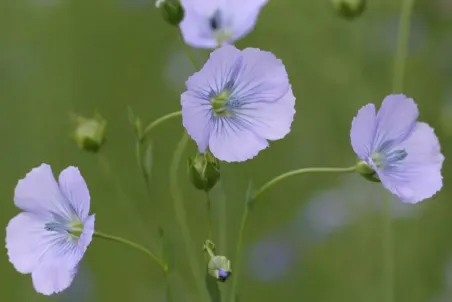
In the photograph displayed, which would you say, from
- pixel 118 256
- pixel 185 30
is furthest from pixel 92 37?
pixel 185 30

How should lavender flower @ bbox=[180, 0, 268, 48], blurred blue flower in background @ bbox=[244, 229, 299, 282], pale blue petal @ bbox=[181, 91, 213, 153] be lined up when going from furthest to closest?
1. blurred blue flower in background @ bbox=[244, 229, 299, 282]
2. lavender flower @ bbox=[180, 0, 268, 48]
3. pale blue petal @ bbox=[181, 91, 213, 153]

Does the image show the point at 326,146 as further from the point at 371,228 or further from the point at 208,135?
→ the point at 208,135

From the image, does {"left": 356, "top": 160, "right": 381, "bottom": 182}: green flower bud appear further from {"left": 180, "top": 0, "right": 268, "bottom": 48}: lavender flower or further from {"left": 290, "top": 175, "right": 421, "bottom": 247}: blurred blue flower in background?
{"left": 290, "top": 175, "right": 421, "bottom": 247}: blurred blue flower in background

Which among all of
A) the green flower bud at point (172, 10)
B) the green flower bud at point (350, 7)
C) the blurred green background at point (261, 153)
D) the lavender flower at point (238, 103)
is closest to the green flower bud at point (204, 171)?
the lavender flower at point (238, 103)

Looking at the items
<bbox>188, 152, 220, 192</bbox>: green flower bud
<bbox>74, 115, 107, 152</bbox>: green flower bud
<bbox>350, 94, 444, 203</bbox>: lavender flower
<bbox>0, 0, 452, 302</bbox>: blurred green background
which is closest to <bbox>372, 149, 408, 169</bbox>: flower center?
<bbox>350, 94, 444, 203</bbox>: lavender flower

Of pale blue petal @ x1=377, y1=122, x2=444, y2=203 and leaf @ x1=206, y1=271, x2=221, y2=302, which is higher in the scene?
pale blue petal @ x1=377, y1=122, x2=444, y2=203
